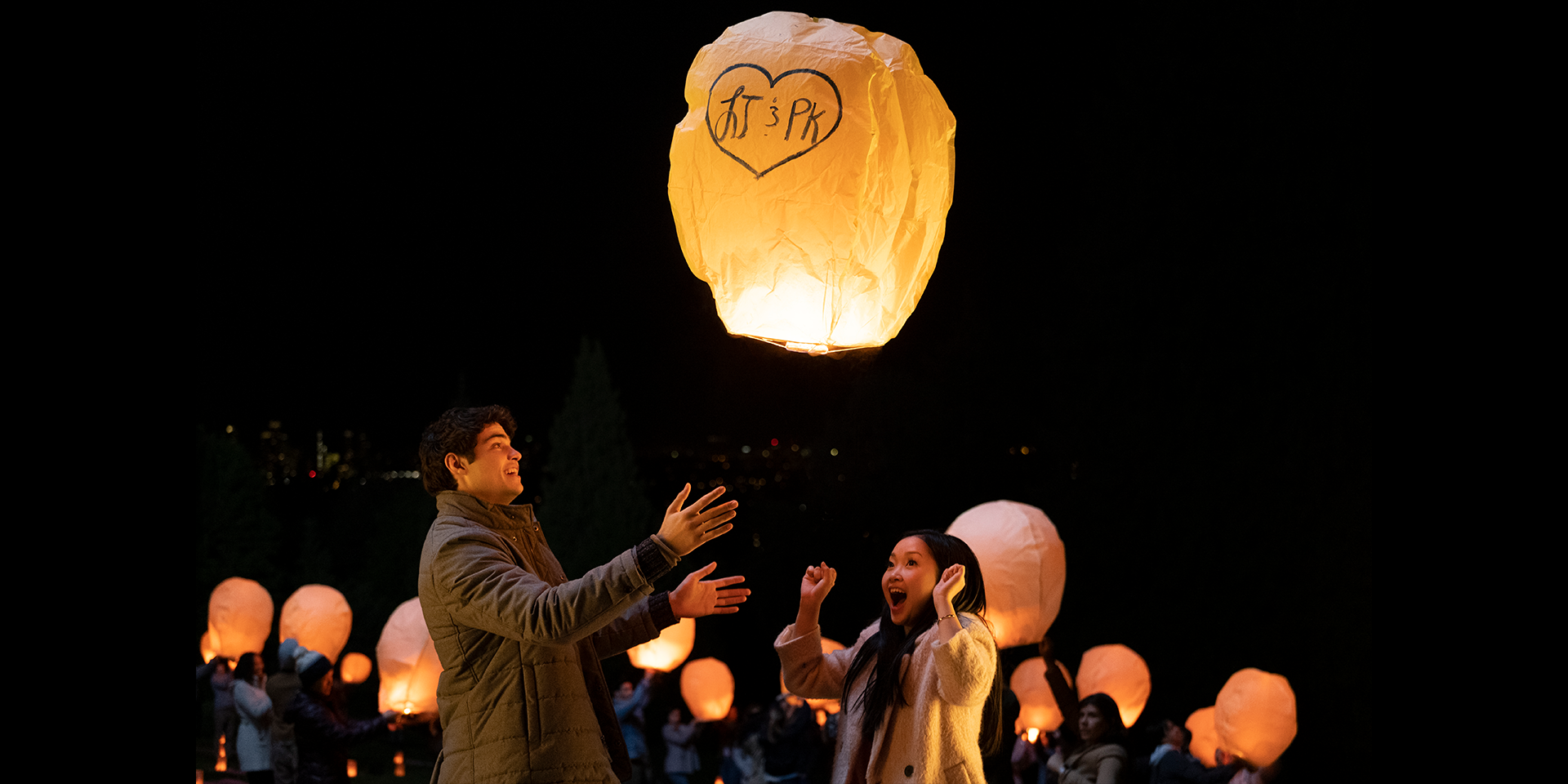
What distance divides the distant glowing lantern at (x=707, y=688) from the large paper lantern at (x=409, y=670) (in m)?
1.97

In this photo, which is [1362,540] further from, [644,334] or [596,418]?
[644,334]

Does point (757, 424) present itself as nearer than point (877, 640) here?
No

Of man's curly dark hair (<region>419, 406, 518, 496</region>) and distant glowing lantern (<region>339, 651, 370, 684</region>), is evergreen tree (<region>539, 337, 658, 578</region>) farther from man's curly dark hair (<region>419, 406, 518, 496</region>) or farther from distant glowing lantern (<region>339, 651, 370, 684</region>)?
man's curly dark hair (<region>419, 406, 518, 496</region>)

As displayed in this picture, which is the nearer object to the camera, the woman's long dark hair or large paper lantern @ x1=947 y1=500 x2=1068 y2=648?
the woman's long dark hair

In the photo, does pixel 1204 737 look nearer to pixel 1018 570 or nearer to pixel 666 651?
pixel 1018 570

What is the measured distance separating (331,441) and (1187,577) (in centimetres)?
1620

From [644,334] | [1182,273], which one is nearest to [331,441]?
[644,334]

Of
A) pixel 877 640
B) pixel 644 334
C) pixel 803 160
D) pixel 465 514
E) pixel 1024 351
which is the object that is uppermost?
pixel 644 334

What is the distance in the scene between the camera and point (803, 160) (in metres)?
3.02

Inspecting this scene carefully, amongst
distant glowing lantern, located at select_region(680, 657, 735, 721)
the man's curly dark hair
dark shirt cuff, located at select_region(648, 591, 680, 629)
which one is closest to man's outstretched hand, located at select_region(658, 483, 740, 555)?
dark shirt cuff, located at select_region(648, 591, 680, 629)

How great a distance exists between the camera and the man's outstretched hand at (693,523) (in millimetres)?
2627

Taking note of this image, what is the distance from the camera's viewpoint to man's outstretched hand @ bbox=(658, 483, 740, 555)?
2627mm

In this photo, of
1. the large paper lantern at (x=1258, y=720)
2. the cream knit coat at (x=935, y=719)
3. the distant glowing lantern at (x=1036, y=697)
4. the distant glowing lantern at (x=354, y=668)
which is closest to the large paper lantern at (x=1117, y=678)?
the distant glowing lantern at (x=1036, y=697)

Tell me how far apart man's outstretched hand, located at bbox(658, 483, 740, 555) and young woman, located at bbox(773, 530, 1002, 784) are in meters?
0.52
